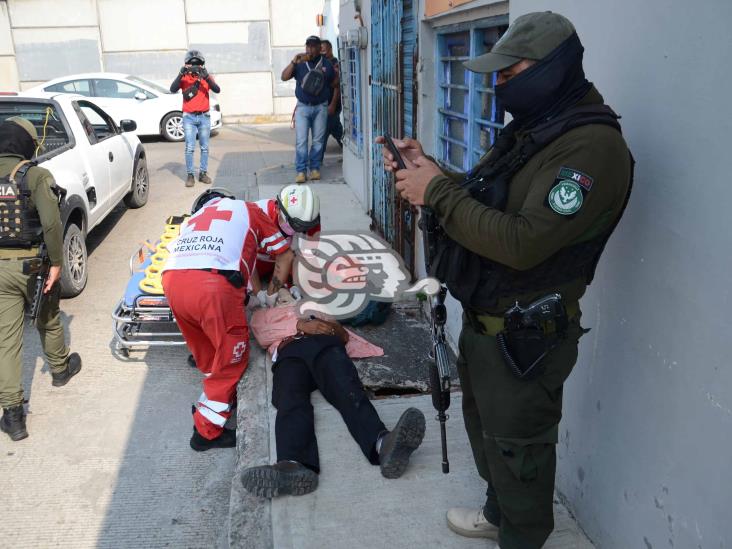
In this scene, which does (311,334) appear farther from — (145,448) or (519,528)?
(519,528)

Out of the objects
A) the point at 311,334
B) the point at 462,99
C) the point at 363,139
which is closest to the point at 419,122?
the point at 462,99

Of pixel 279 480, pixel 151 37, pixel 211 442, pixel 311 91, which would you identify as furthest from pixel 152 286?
pixel 151 37

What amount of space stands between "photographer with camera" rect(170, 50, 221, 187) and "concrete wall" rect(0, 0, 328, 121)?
28.9ft

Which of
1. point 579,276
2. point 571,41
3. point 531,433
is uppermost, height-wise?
point 571,41

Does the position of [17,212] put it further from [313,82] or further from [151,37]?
[151,37]

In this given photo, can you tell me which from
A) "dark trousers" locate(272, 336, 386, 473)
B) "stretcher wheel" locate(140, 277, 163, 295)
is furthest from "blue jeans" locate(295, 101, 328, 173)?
"dark trousers" locate(272, 336, 386, 473)

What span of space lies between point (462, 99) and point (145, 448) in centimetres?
306

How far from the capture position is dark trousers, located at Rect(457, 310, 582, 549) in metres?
1.99

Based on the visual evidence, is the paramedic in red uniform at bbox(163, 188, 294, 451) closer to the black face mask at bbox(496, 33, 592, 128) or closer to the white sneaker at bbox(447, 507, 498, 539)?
the white sneaker at bbox(447, 507, 498, 539)

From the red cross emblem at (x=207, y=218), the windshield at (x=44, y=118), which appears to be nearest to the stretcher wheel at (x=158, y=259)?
the red cross emblem at (x=207, y=218)

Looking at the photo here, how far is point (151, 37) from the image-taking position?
59.0ft

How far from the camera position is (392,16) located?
5.71 meters

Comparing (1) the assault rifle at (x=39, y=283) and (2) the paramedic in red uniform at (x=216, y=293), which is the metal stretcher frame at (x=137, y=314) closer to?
(1) the assault rifle at (x=39, y=283)

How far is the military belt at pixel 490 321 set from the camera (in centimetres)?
202
